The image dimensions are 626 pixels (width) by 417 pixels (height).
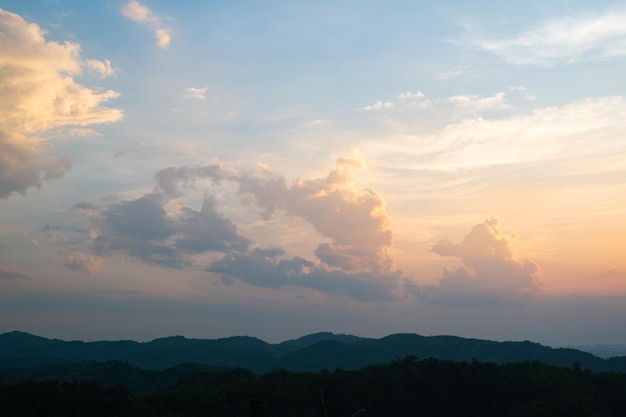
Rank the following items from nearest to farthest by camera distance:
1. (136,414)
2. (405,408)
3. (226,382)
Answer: (136,414) < (405,408) < (226,382)

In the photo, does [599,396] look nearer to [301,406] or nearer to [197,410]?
[301,406]

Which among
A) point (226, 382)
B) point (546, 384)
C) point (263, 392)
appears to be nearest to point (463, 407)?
point (546, 384)

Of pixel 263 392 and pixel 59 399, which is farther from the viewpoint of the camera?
pixel 263 392

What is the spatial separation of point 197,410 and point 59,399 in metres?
34.9

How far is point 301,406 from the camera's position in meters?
163

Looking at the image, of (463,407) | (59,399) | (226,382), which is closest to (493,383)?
(463,407)

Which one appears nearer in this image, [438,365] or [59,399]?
[59,399]

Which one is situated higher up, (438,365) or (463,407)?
(438,365)

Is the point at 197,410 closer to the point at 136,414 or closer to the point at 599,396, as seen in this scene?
the point at 136,414

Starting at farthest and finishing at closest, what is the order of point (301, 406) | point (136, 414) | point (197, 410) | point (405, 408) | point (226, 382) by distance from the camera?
point (226, 382) → point (405, 408) → point (301, 406) → point (197, 410) → point (136, 414)

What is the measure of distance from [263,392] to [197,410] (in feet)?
73.0

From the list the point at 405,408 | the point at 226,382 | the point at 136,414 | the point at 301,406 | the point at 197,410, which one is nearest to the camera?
the point at 136,414

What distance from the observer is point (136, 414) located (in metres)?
131

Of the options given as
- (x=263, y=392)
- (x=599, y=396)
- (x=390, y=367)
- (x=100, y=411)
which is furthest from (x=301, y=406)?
(x=599, y=396)
